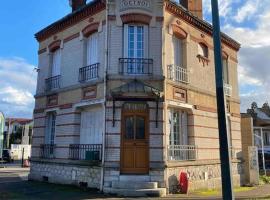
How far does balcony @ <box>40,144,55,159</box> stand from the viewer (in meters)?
17.5

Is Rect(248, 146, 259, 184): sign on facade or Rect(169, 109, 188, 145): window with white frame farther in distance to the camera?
Rect(248, 146, 259, 184): sign on facade

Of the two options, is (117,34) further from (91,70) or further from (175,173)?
(175,173)

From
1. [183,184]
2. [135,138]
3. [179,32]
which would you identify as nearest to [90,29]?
[179,32]

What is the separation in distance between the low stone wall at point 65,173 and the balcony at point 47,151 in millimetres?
404

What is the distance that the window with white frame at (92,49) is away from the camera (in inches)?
631

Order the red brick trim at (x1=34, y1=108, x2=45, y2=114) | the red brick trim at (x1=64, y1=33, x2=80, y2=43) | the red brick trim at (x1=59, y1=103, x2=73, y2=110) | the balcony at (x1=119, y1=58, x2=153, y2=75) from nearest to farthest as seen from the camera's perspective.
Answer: the balcony at (x1=119, y1=58, x2=153, y2=75) < the red brick trim at (x1=59, y1=103, x2=73, y2=110) < the red brick trim at (x1=64, y1=33, x2=80, y2=43) < the red brick trim at (x1=34, y1=108, x2=45, y2=114)

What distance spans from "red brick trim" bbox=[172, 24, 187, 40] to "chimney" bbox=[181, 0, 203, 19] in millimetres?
2572

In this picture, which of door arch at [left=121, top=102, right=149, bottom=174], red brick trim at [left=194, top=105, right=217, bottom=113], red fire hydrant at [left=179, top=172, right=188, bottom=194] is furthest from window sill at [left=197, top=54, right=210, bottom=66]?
red fire hydrant at [left=179, top=172, right=188, bottom=194]

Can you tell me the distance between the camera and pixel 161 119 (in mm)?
14094

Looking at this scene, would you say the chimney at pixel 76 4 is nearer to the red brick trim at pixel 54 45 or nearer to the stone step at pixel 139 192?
the red brick trim at pixel 54 45

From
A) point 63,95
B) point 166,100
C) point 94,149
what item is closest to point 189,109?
point 166,100

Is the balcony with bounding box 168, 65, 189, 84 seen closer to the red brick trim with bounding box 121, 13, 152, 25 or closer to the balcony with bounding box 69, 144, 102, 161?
the red brick trim with bounding box 121, 13, 152, 25

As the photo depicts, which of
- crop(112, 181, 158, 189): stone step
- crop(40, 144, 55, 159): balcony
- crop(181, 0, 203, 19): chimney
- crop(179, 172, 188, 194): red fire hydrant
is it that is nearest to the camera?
crop(112, 181, 158, 189): stone step

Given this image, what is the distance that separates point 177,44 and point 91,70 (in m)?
4.32
